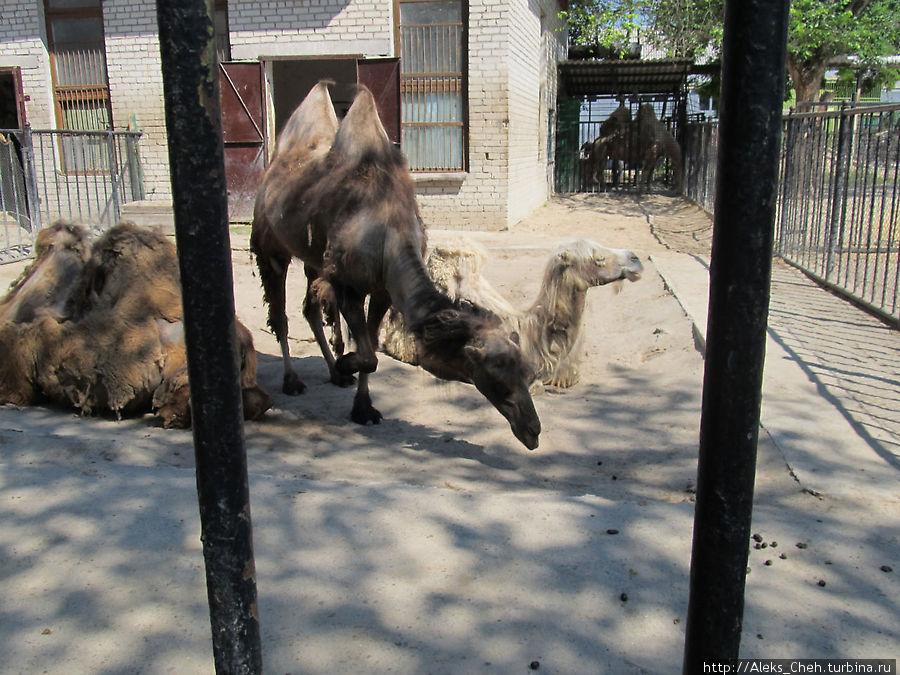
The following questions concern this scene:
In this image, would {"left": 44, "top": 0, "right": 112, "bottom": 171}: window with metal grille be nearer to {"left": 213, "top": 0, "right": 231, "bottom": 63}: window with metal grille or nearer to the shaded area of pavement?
{"left": 213, "top": 0, "right": 231, "bottom": 63}: window with metal grille

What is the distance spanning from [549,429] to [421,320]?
1.23m

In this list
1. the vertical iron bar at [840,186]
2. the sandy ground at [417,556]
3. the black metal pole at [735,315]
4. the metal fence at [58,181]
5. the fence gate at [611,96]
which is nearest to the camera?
the black metal pole at [735,315]

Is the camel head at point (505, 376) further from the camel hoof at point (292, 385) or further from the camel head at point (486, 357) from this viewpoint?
the camel hoof at point (292, 385)

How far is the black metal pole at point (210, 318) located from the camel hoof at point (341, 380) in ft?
14.7

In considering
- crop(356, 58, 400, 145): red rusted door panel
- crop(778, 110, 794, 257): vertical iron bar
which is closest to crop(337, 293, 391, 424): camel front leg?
crop(778, 110, 794, 257): vertical iron bar

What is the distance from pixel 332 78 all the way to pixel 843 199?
8.53 meters

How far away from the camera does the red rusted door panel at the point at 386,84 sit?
12.0m

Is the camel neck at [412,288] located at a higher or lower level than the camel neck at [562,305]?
higher

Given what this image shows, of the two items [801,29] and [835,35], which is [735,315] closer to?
[801,29]

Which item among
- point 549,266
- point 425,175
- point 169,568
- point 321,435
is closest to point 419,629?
point 169,568

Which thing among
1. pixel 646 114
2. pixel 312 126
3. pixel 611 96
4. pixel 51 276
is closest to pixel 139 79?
pixel 312 126

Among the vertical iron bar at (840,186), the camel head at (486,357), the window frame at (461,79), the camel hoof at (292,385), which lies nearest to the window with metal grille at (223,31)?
the window frame at (461,79)

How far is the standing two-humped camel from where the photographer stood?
3.97 m

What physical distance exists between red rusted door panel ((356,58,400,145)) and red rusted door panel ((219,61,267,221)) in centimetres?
173
